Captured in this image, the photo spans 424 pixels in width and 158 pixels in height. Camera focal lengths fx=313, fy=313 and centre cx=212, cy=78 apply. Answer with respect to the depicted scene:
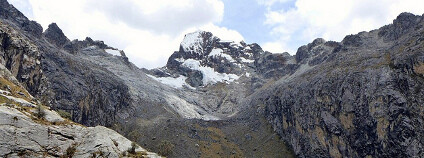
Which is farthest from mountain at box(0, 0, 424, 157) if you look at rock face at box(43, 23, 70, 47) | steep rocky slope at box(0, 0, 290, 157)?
rock face at box(43, 23, 70, 47)

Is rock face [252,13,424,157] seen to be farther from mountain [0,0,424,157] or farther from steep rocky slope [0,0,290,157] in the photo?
steep rocky slope [0,0,290,157]

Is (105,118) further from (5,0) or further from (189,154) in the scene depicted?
(5,0)

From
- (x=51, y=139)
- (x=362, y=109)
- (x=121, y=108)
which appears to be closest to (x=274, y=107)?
(x=362, y=109)

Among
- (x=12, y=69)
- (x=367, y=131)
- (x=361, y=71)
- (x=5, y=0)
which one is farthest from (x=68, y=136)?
(x=5, y=0)

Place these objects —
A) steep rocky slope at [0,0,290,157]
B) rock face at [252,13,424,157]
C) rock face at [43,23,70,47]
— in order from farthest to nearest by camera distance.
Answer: rock face at [43,23,70,47] → steep rocky slope at [0,0,290,157] → rock face at [252,13,424,157]

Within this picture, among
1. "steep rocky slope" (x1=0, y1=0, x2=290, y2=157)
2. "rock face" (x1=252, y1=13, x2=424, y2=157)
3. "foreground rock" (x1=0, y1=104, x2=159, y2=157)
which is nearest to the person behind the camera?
"foreground rock" (x1=0, y1=104, x2=159, y2=157)

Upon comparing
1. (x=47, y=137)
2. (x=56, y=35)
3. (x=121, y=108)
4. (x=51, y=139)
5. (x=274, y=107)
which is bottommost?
(x=121, y=108)

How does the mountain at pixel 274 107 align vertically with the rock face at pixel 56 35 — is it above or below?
below

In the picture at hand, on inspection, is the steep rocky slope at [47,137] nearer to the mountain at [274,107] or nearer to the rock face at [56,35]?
the mountain at [274,107]

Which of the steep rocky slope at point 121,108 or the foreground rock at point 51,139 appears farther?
the steep rocky slope at point 121,108

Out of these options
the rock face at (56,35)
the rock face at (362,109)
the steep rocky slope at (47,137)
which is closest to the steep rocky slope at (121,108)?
the rock face at (362,109)

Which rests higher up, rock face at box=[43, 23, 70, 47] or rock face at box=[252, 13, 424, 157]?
rock face at box=[43, 23, 70, 47]

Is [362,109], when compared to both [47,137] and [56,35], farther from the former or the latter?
[56,35]

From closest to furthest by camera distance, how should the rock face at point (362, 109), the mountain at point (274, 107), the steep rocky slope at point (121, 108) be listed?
1. the mountain at point (274, 107)
2. the rock face at point (362, 109)
3. the steep rocky slope at point (121, 108)
